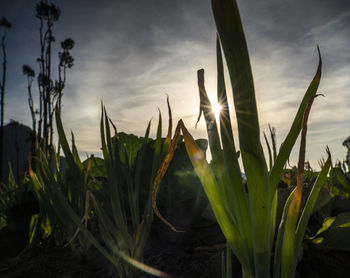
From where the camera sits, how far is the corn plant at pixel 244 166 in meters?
0.26

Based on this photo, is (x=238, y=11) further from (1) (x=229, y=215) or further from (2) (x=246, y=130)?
(1) (x=229, y=215)

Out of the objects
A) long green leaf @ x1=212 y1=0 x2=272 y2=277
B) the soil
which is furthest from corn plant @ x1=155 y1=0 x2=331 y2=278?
the soil

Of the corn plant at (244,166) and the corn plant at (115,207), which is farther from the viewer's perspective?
the corn plant at (115,207)

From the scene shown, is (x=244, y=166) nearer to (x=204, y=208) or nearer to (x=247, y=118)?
(x=247, y=118)

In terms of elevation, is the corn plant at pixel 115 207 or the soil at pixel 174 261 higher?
the corn plant at pixel 115 207

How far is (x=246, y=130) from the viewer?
0.28 metres

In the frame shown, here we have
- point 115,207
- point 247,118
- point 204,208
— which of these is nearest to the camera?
point 247,118

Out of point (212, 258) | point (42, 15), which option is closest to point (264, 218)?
point (212, 258)

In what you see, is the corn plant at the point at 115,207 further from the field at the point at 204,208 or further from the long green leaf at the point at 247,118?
the long green leaf at the point at 247,118

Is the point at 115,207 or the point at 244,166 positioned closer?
the point at 244,166

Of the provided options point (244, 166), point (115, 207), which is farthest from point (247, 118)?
point (115, 207)

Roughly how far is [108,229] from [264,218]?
37 centimetres

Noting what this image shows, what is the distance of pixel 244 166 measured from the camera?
292mm

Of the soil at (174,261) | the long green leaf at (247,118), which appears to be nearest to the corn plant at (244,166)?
the long green leaf at (247,118)
